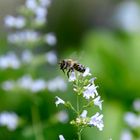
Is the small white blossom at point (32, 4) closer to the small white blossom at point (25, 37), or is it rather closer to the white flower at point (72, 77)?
the small white blossom at point (25, 37)

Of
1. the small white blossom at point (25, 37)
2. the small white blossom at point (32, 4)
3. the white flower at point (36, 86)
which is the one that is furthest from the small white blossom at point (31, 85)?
the small white blossom at point (32, 4)

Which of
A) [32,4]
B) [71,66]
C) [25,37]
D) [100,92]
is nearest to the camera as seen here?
[71,66]

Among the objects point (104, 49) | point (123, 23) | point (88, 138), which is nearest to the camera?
point (88, 138)

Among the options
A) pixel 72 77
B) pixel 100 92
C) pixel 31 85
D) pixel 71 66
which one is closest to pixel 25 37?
pixel 31 85

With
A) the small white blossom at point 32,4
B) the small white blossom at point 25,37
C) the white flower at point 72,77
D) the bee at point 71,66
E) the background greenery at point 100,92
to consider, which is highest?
the small white blossom at point 32,4

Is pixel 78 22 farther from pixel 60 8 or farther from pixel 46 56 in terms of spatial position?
pixel 46 56

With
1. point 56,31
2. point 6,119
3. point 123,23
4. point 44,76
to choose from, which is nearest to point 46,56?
point 6,119

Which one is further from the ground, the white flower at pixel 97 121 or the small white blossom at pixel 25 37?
the small white blossom at pixel 25 37

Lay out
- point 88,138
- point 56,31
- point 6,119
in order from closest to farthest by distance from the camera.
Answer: point 6,119
point 88,138
point 56,31

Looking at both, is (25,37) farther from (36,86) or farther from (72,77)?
(72,77)

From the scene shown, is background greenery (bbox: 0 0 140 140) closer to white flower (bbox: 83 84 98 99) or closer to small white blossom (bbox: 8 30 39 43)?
small white blossom (bbox: 8 30 39 43)

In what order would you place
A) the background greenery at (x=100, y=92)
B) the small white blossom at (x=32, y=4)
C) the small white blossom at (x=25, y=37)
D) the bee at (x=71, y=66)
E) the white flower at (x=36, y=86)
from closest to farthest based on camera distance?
the bee at (x=71, y=66), the small white blossom at (x=32, y=4), the small white blossom at (x=25, y=37), the white flower at (x=36, y=86), the background greenery at (x=100, y=92)
